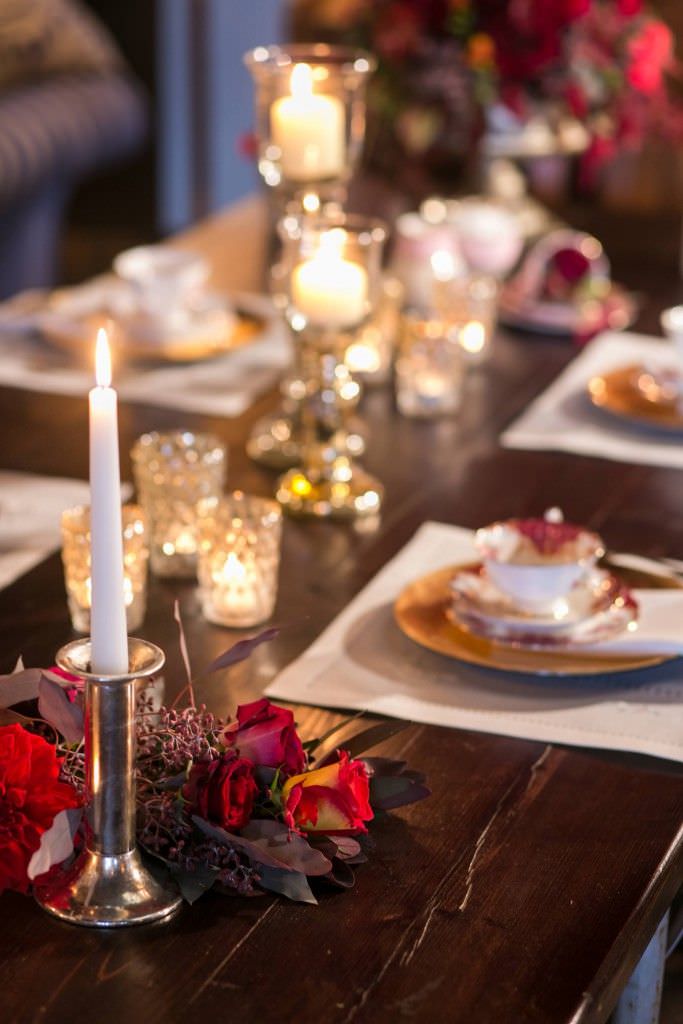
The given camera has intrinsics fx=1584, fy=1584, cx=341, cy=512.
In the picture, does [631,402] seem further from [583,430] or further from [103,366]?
[103,366]

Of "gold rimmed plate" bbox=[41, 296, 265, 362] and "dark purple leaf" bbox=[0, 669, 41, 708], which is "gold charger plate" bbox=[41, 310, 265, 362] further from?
"dark purple leaf" bbox=[0, 669, 41, 708]

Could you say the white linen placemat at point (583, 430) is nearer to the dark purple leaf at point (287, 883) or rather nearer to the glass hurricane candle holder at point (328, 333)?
the glass hurricane candle holder at point (328, 333)

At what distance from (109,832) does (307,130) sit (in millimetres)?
1149

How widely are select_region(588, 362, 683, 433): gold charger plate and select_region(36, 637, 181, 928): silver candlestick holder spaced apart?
3.24ft

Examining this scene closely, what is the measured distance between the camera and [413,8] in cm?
222

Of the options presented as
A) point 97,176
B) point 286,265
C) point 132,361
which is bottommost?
point 97,176

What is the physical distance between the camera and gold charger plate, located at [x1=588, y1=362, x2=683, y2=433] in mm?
1670

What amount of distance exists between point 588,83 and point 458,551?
3.73 ft

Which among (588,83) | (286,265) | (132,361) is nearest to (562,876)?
(286,265)

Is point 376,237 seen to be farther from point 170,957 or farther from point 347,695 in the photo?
point 170,957

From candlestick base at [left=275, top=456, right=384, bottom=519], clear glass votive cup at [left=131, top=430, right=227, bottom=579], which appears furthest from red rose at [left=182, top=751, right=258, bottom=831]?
candlestick base at [left=275, top=456, right=384, bottom=519]

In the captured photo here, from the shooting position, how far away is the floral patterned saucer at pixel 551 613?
1.12m

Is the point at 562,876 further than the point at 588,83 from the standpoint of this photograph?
No

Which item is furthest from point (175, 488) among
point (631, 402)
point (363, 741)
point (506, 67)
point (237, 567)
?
point (506, 67)
